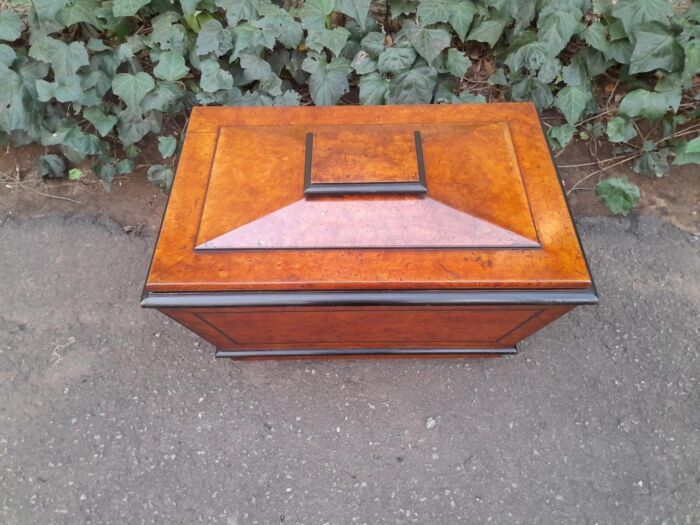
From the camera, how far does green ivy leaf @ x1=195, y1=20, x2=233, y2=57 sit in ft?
6.97

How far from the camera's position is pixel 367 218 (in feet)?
4.39

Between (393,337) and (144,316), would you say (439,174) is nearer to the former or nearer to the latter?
(393,337)

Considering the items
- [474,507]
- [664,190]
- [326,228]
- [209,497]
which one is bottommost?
[209,497]

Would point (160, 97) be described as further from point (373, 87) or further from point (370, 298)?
point (370, 298)

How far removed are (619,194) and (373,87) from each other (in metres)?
1.21

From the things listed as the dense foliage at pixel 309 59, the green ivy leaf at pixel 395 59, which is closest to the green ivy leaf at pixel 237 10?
the dense foliage at pixel 309 59

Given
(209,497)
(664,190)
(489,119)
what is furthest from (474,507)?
(664,190)

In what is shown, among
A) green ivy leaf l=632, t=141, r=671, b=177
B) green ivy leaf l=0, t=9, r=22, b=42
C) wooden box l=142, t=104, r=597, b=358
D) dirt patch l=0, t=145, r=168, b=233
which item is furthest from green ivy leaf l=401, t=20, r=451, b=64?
green ivy leaf l=0, t=9, r=22, b=42

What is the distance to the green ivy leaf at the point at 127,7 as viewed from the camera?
2.02 m

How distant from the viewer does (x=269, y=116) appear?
164cm

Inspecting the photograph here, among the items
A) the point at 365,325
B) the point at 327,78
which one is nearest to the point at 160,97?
the point at 327,78

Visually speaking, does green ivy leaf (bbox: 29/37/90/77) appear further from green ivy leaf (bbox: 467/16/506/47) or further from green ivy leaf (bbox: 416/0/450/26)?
green ivy leaf (bbox: 467/16/506/47)

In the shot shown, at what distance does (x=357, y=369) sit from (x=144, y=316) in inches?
36.7

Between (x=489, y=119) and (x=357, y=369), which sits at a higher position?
(x=489, y=119)
